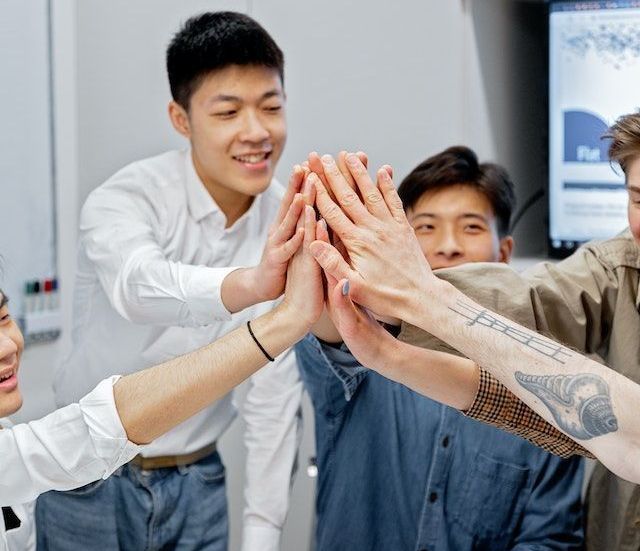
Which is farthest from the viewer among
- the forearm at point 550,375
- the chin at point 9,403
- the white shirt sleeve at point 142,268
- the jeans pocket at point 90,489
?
the jeans pocket at point 90,489

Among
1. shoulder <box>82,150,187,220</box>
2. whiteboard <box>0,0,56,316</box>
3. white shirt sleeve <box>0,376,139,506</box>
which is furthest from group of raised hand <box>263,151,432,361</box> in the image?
whiteboard <box>0,0,56,316</box>

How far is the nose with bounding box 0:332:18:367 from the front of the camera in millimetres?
1399

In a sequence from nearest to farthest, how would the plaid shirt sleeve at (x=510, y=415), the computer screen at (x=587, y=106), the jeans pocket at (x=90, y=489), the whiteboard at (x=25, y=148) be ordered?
the plaid shirt sleeve at (x=510, y=415), the jeans pocket at (x=90, y=489), the whiteboard at (x=25, y=148), the computer screen at (x=587, y=106)

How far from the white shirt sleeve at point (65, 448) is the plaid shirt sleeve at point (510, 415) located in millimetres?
505

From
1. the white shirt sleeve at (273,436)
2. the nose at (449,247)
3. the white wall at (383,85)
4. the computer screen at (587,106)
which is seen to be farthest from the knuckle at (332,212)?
the computer screen at (587,106)

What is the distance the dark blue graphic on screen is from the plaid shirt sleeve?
1.19 meters

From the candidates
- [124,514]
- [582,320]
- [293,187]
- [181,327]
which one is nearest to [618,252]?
[582,320]

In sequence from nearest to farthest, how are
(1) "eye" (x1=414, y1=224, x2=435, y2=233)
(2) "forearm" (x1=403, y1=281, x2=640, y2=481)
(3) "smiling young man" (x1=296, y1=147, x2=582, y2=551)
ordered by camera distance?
(2) "forearm" (x1=403, y1=281, x2=640, y2=481) < (3) "smiling young man" (x1=296, y1=147, x2=582, y2=551) < (1) "eye" (x1=414, y1=224, x2=435, y2=233)

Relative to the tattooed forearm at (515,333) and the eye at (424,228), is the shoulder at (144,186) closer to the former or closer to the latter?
the eye at (424,228)

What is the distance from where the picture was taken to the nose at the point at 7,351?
1399 millimetres

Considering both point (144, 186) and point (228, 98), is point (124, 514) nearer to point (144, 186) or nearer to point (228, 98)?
point (144, 186)

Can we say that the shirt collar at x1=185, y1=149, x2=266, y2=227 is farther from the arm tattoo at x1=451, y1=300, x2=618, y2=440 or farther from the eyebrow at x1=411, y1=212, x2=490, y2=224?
the arm tattoo at x1=451, y1=300, x2=618, y2=440

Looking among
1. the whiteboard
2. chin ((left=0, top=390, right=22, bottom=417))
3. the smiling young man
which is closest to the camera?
chin ((left=0, top=390, right=22, bottom=417))

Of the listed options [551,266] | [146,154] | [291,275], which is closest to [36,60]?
[146,154]
